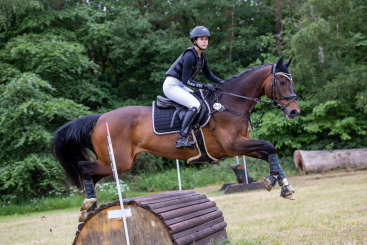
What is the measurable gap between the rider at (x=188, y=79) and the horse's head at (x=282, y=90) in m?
0.82

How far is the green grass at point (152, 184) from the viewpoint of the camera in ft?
40.4

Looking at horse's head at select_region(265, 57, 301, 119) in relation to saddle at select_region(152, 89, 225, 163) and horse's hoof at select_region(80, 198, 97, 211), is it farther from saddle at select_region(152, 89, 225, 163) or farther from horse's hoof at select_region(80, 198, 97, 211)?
horse's hoof at select_region(80, 198, 97, 211)

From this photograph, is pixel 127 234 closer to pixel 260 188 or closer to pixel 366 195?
pixel 366 195

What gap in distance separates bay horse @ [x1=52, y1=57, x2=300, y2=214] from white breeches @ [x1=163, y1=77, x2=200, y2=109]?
33 centimetres

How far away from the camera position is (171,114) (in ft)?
16.1

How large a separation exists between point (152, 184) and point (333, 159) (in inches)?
309

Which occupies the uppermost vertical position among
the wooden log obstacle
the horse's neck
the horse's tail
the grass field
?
the horse's neck

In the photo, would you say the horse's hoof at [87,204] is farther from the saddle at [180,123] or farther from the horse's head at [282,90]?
the horse's head at [282,90]

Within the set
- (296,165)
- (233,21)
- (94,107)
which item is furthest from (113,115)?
(233,21)

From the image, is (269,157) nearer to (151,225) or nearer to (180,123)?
(180,123)

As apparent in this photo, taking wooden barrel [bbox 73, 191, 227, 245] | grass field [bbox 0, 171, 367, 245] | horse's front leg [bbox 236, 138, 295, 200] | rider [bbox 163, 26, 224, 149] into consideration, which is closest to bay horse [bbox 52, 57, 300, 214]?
horse's front leg [bbox 236, 138, 295, 200]

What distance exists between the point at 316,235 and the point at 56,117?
1141cm

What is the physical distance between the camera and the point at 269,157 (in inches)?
176

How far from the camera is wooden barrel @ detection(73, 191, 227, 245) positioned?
378cm
